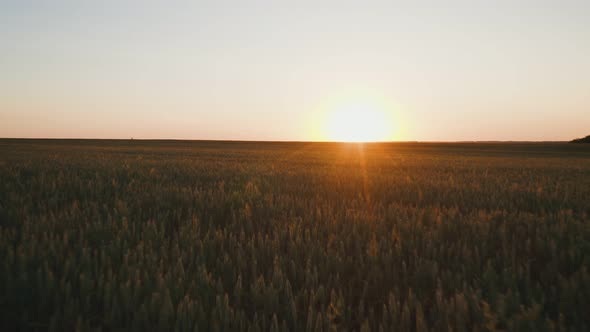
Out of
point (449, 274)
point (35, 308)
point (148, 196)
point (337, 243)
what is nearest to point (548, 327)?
point (449, 274)

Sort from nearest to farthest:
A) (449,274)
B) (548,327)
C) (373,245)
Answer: (548,327)
(449,274)
(373,245)

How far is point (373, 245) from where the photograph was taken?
2.09m

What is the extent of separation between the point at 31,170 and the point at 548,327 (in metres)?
8.23

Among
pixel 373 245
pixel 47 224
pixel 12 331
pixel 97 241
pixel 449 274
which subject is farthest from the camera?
pixel 47 224

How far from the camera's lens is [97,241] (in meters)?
2.22

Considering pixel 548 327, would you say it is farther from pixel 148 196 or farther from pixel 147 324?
pixel 148 196

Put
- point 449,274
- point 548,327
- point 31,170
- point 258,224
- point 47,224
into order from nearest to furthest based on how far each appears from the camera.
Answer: point 548,327, point 449,274, point 47,224, point 258,224, point 31,170

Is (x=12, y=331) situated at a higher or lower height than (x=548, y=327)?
lower

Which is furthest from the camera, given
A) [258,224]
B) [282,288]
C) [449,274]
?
[258,224]

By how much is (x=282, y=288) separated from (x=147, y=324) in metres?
0.55

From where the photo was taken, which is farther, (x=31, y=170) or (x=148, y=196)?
(x=31, y=170)

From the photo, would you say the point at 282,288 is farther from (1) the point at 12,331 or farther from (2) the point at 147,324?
(1) the point at 12,331

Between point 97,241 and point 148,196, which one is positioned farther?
point 148,196

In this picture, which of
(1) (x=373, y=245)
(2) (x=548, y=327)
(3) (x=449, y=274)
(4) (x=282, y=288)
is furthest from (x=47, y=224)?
Answer: (2) (x=548, y=327)
